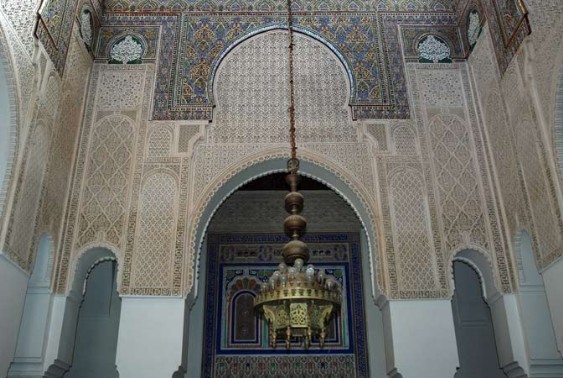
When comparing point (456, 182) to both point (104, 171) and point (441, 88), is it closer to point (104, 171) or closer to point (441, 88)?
point (441, 88)

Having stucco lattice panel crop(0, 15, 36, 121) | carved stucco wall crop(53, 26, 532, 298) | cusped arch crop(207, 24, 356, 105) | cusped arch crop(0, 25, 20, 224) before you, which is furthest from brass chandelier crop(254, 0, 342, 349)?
cusped arch crop(207, 24, 356, 105)

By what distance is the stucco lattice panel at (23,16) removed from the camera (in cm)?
414

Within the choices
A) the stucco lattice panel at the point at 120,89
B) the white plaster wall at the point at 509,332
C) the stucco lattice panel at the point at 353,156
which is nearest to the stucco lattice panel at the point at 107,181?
the stucco lattice panel at the point at 120,89

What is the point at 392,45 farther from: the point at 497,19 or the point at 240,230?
the point at 240,230

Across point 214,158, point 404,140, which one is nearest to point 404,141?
point 404,140

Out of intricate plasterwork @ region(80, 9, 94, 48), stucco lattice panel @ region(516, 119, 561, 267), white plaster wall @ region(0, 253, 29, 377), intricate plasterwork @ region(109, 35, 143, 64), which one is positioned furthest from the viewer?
intricate plasterwork @ region(109, 35, 143, 64)

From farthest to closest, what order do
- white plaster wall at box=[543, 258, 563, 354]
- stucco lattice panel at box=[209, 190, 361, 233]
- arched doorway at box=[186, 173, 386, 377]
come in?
stucco lattice panel at box=[209, 190, 361, 233] → arched doorway at box=[186, 173, 386, 377] → white plaster wall at box=[543, 258, 563, 354]

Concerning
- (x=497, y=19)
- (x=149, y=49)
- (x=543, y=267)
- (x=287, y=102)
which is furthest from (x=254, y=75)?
(x=543, y=267)

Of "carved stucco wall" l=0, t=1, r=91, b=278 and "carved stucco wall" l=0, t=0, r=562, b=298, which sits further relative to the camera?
"carved stucco wall" l=0, t=0, r=562, b=298

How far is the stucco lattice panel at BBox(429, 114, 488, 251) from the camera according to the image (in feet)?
17.0

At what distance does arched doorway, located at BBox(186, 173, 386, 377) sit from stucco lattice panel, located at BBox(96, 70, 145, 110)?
154 centimetres

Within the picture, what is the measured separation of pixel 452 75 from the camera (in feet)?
19.4

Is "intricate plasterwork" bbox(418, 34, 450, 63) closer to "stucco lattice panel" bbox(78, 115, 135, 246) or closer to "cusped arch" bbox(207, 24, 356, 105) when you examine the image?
"cusped arch" bbox(207, 24, 356, 105)

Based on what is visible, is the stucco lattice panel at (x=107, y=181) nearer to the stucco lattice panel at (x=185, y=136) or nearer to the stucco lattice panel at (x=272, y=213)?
the stucco lattice panel at (x=185, y=136)
